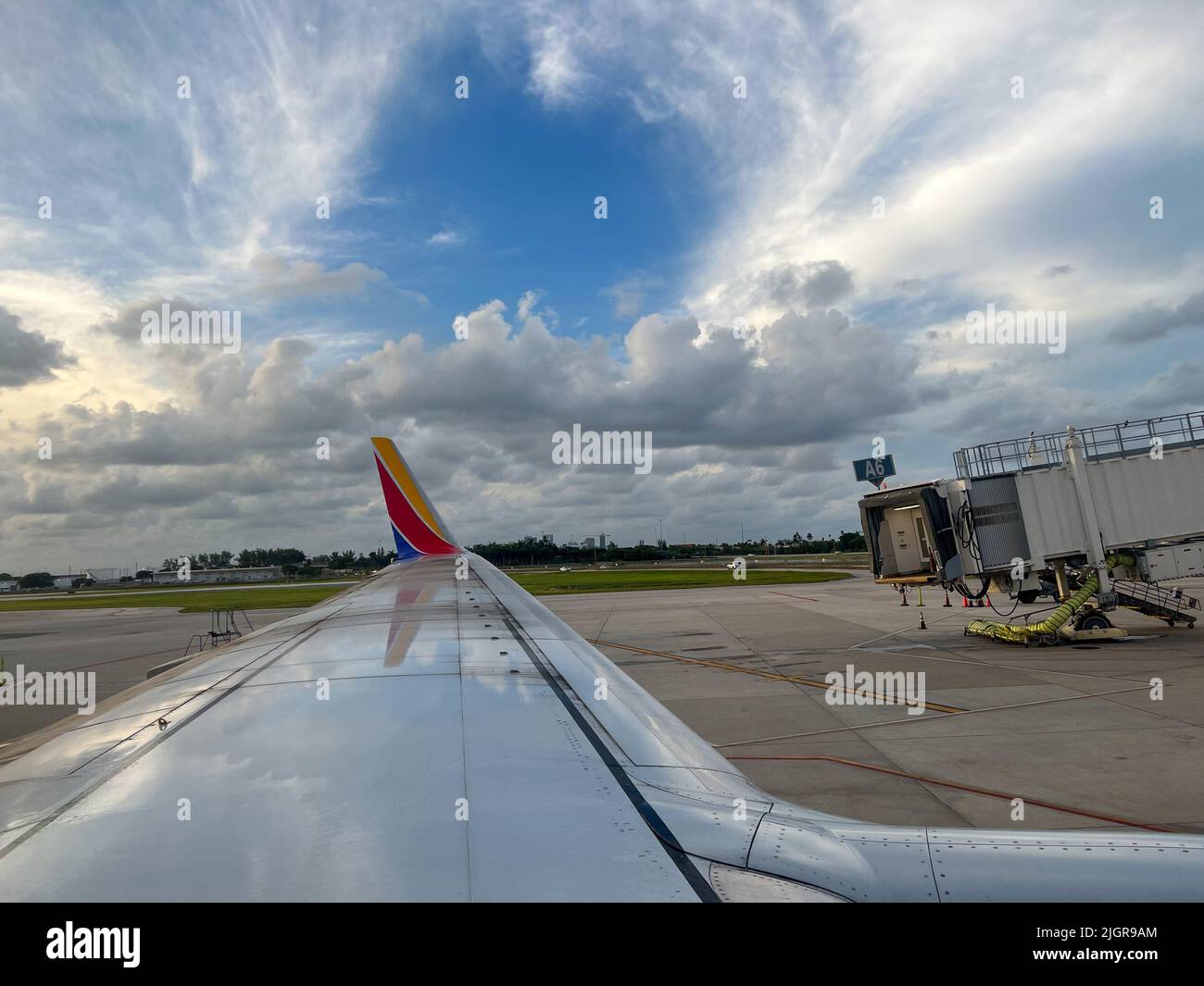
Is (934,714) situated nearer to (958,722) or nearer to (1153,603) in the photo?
(958,722)

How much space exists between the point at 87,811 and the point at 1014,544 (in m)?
22.1

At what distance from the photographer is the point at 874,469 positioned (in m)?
20.5

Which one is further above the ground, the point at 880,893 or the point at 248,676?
the point at 248,676

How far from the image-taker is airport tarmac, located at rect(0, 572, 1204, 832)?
8625 mm

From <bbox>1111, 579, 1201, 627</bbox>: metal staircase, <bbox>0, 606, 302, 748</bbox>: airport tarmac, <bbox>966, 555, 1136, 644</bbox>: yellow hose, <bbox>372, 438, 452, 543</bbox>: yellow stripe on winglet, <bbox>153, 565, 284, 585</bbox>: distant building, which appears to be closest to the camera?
<bbox>0, 606, 302, 748</bbox>: airport tarmac

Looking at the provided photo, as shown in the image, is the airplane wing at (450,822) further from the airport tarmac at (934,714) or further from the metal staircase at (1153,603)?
the metal staircase at (1153,603)

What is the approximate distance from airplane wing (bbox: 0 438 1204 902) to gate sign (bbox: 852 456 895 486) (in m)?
17.1

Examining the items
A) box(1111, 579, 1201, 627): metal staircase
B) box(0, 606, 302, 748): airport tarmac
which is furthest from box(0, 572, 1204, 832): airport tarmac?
box(1111, 579, 1201, 627): metal staircase

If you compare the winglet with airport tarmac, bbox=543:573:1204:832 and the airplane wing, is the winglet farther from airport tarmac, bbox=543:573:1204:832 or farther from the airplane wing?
the airplane wing

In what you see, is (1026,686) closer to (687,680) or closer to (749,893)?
(687,680)

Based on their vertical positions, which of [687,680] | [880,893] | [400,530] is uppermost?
[400,530]

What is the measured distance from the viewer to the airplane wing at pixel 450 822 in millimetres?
2162

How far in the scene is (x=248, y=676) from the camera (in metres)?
4.81
